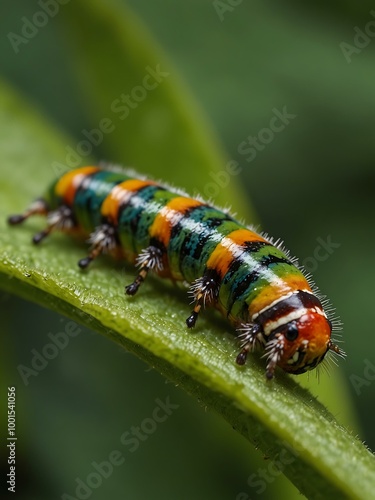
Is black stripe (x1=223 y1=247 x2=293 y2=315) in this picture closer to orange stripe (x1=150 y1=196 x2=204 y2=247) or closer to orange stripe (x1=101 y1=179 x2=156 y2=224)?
orange stripe (x1=150 y1=196 x2=204 y2=247)

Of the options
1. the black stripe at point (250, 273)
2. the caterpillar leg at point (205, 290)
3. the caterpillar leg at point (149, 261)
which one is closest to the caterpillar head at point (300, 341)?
the black stripe at point (250, 273)

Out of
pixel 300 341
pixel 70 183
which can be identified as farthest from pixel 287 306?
pixel 70 183

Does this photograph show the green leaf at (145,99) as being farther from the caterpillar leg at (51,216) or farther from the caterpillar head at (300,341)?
the caterpillar head at (300,341)

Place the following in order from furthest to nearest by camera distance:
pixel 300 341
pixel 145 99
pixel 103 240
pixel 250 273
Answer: pixel 145 99 < pixel 103 240 < pixel 250 273 < pixel 300 341

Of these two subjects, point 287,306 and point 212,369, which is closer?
point 212,369

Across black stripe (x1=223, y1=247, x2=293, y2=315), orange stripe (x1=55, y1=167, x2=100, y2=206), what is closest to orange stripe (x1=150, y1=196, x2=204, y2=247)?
black stripe (x1=223, y1=247, x2=293, y2=315)

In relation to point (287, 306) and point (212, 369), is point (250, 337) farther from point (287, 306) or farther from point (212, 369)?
point (212, 369)

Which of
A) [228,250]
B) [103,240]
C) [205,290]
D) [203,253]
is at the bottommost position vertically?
[103,240]

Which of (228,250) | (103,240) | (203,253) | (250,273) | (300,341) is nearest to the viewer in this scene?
(300,341)
